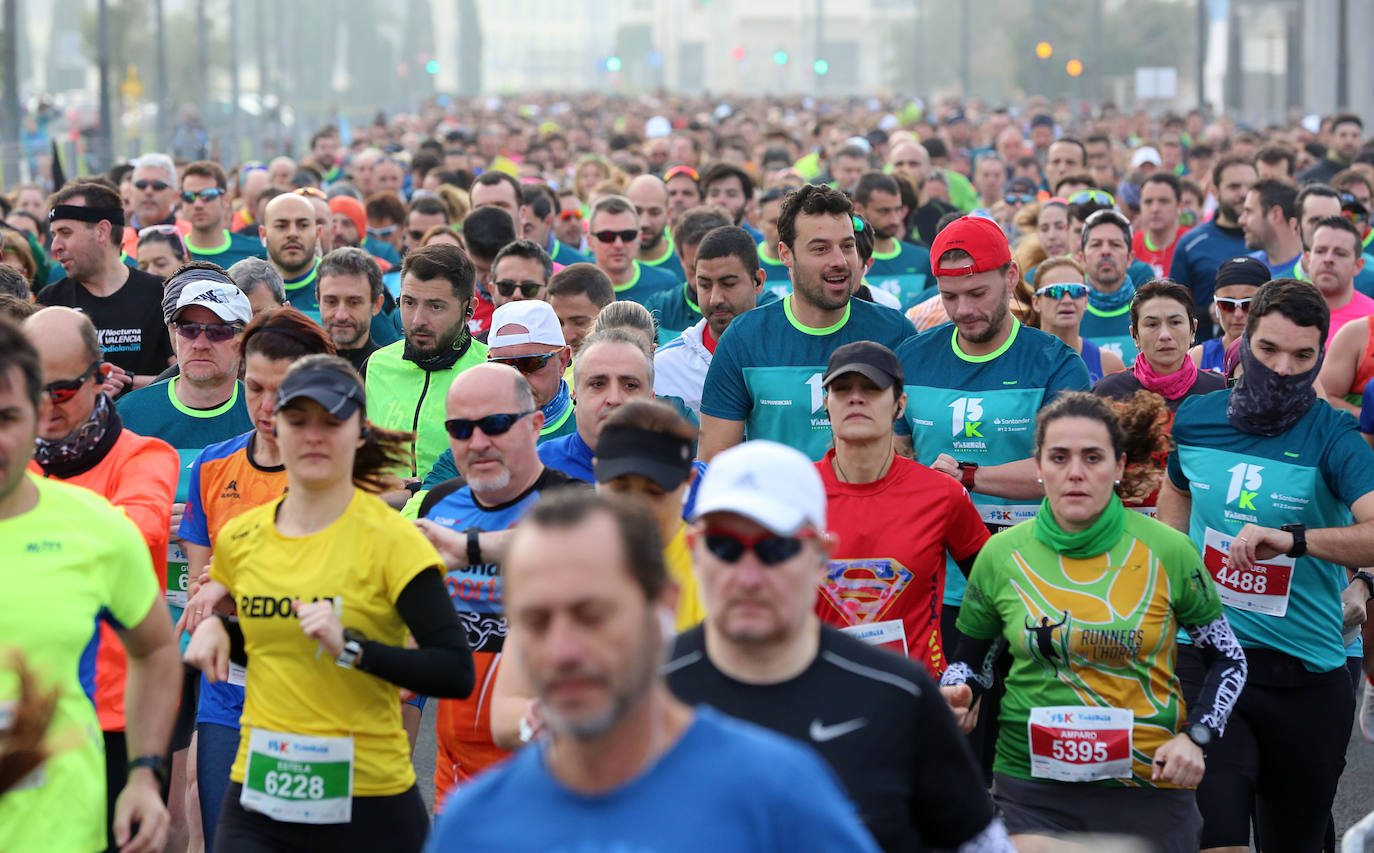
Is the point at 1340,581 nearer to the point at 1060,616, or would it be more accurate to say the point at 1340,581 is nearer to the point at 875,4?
the point at 1060,616

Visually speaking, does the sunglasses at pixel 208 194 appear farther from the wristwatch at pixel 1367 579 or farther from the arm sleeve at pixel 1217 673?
the arm sleeve at pixel 1217 673

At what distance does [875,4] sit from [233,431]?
158358 millimetres

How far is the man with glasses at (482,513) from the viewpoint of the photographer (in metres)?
4.95

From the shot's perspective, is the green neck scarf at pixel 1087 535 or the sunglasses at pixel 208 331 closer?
the green neck scarf at pixel 1087 535

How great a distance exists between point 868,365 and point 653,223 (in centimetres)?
693

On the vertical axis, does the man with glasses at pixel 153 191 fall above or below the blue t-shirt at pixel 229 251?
above

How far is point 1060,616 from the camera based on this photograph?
16.3ft

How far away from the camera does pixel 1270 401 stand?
5.84 m

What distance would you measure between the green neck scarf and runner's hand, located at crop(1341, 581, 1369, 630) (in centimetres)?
150

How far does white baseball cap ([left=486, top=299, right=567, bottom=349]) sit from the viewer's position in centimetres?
665

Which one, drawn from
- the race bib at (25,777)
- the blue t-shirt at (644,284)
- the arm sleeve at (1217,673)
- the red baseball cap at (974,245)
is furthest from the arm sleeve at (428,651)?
the blue t-shirt at (644,284)

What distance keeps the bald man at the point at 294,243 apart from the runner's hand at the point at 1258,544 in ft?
19.1

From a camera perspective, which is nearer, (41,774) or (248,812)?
(41,774)

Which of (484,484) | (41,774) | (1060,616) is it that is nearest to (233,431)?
(484,484)
